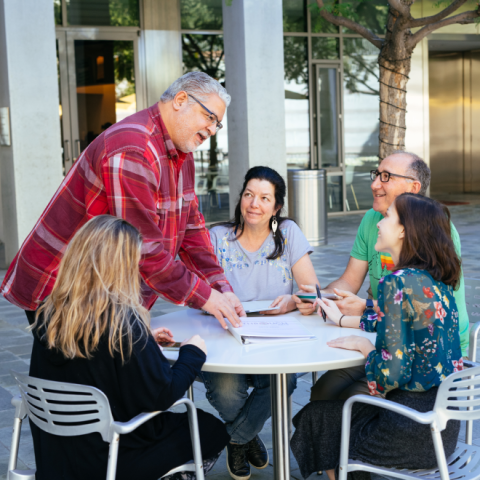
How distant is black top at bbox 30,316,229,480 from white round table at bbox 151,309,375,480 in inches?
6.9

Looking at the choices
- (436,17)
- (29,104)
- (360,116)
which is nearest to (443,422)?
(436,17)

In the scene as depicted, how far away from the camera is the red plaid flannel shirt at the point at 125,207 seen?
8.32 feet

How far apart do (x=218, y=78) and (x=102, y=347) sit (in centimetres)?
1043

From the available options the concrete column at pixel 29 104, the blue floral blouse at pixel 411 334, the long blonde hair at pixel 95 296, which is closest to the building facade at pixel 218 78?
the concrete column at pixel 29 104

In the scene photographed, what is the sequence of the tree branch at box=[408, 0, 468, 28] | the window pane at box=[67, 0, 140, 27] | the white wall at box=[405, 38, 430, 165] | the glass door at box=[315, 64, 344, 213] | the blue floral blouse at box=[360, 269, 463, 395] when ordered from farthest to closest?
the white wall at box=[405, 38, 430, 165], the glass door at box=[315, 64, 344, 213], the window pane at box=[67, 0, 140, 27], the tree branch at box=[408, 0, 468, 28], the blue floral blouse at box=[360, 269, 463, 395]

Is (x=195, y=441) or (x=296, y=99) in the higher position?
(x=296, y=99)

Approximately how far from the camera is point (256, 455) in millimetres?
3209

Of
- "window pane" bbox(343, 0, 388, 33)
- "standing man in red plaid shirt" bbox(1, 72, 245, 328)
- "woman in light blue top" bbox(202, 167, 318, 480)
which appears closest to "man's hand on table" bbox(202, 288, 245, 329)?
"standing man in red plaid shirt" bbox(1, 72, 245, 328)

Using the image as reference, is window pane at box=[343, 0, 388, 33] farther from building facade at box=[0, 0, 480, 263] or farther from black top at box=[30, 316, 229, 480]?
black top at box=[30, 316, 229, 480]

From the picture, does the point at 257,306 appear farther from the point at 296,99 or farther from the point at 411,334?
the point at 296,99

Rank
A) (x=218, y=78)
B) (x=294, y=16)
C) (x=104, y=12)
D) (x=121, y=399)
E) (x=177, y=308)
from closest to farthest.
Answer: (x=121, y=399)
(x=177, y=308)
(x=104, y=12)
(x=218, y=78)
(x=294, y=16)

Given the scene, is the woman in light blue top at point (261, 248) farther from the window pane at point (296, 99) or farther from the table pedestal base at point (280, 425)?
the window pane at point (296, 99)

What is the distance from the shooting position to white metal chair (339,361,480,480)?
206 centimetres

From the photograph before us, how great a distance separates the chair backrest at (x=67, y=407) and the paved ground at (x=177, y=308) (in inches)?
47.5
